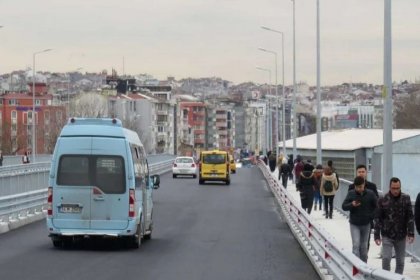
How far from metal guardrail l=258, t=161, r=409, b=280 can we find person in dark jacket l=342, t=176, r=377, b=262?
1.48ft

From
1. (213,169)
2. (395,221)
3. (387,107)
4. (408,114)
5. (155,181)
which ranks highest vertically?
(387,107)

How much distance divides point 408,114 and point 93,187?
111682mm

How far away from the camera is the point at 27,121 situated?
6767 inches

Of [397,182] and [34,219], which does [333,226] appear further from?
[397,182]

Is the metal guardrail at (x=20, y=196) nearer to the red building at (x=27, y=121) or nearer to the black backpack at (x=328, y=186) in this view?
the black backpack at (x=328, y=186)

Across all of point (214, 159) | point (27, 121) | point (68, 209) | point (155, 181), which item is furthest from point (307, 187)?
point (27, 121)

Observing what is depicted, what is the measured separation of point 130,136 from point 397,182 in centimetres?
852

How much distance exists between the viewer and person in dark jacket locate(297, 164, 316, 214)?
100ft

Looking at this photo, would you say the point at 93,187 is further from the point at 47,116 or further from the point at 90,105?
the point at 47,116

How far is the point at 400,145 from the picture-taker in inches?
1833

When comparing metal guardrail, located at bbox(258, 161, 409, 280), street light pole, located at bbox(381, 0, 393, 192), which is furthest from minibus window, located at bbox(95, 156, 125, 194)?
street light pole, located at bbox(381, 0, 393, 192)

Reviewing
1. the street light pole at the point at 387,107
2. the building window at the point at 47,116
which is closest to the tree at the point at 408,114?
the building window at the point at 47,116

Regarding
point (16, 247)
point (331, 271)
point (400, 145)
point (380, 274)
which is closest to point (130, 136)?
point (16, 247)

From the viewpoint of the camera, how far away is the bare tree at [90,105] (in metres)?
144
